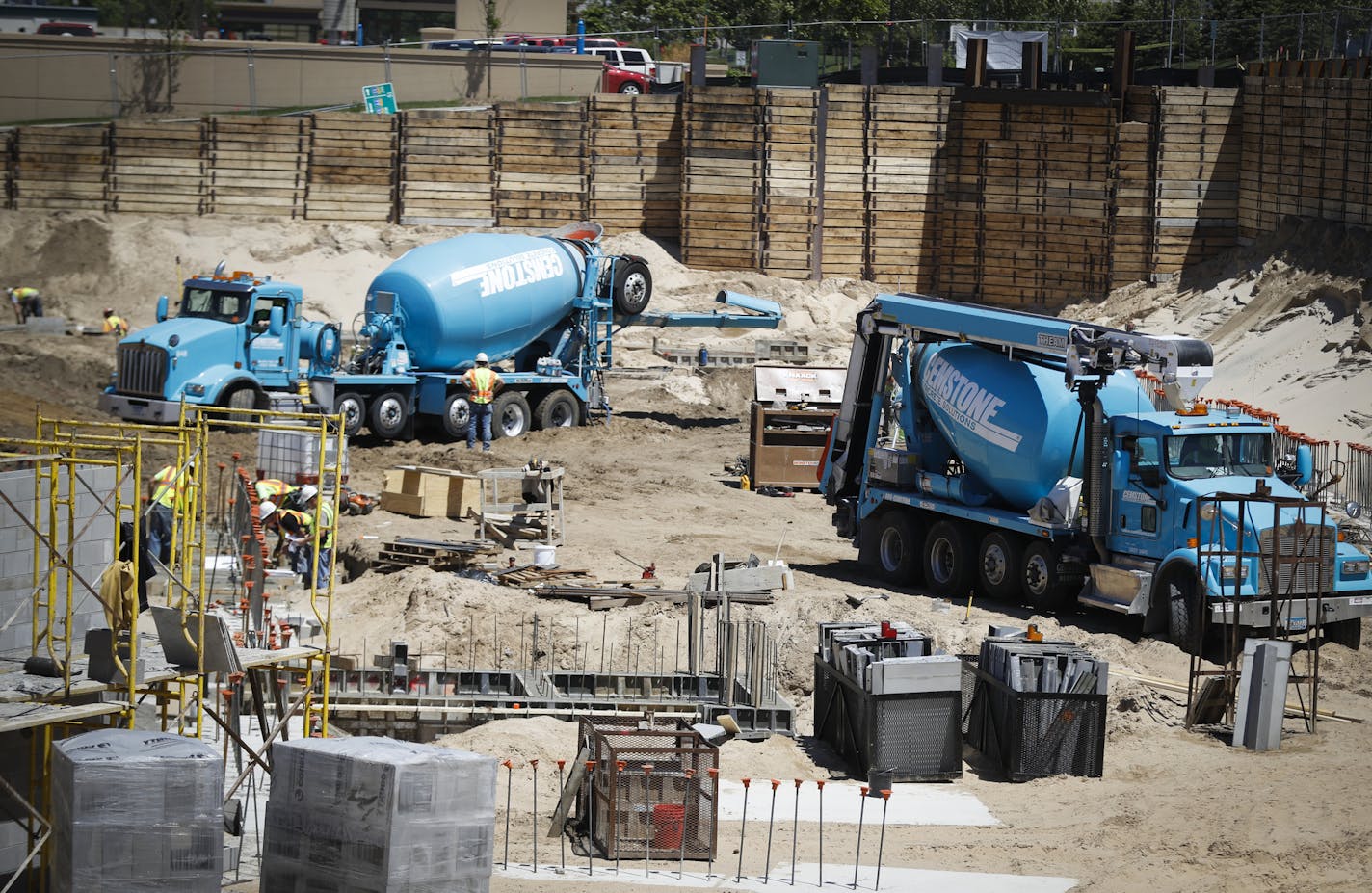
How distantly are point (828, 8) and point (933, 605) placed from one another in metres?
36.4

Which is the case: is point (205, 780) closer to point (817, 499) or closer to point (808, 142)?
Answer: point (817, 499)

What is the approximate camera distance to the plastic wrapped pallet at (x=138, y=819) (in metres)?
9.48

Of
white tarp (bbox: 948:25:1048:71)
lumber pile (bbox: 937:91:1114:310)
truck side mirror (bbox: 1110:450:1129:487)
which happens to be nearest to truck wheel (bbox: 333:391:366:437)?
truck side mirror (bbox: 1110:450:1129:487)

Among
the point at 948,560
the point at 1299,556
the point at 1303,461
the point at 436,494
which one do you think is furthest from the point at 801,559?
the point at 1299,556

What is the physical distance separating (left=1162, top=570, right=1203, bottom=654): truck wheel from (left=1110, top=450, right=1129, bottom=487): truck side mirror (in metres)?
1.05

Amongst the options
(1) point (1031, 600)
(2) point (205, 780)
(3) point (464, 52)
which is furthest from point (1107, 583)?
(3) point (464, 52)

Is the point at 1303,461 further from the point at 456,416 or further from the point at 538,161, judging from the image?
the point at 538,161

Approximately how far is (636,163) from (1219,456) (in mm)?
23833

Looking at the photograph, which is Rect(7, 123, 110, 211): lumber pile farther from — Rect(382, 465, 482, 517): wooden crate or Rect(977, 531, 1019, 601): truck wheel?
Rect(977, 531, 1019, 601): truck wheel

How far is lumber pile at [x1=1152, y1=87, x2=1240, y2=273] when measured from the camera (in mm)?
37125

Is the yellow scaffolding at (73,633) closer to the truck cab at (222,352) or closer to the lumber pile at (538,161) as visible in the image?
the truck cab at (222,352)

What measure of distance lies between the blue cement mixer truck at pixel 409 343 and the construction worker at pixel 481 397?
27.0 inches

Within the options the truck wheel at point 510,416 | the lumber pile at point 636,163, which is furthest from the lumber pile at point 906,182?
the truck wheel at point 510,416

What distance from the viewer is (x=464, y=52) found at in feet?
139
